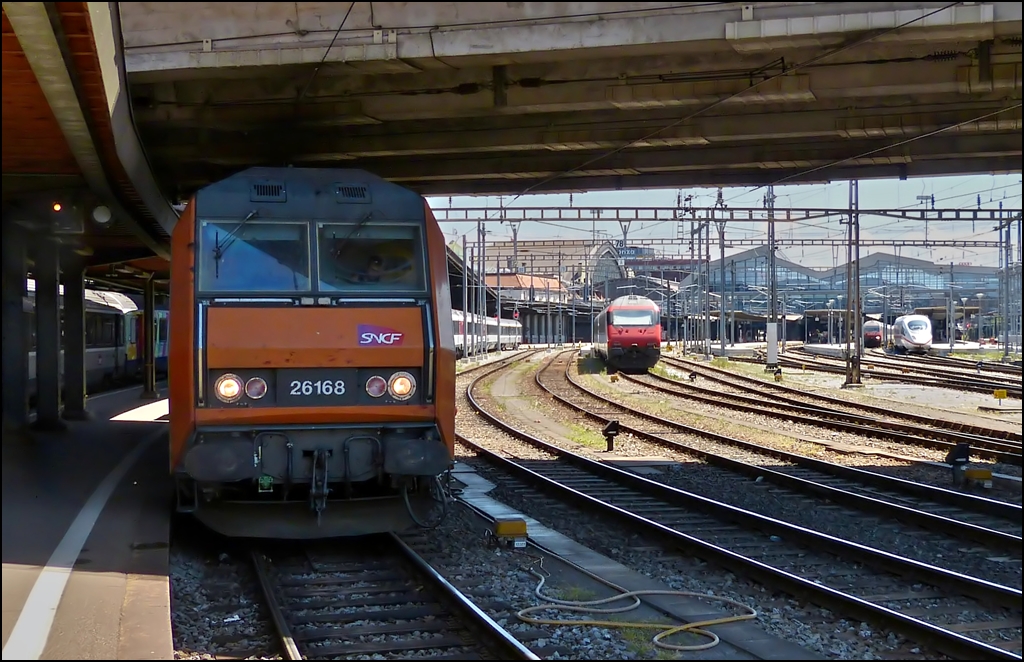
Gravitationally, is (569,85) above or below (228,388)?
above

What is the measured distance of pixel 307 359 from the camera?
6727 millimetres

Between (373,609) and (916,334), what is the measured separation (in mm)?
41823

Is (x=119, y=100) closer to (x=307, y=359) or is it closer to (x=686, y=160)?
(x=307, y=359)

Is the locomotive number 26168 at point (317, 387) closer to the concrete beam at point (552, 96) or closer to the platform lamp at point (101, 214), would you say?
the platform lamp at point (101, 214)

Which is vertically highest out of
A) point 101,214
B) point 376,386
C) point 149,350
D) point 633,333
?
point 101,214

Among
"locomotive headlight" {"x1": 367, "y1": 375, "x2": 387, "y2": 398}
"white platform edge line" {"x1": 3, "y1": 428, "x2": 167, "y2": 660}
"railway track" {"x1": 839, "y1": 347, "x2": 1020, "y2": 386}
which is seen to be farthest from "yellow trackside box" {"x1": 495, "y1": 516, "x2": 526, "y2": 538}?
"railway track" {"x1": 839, "y1": 347, "x2": 1020, "y2": 386}

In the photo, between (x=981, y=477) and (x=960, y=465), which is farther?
(x=960, y=465)

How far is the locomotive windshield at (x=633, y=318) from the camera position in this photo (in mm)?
33781

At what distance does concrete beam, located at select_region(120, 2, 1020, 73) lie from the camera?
8.24m

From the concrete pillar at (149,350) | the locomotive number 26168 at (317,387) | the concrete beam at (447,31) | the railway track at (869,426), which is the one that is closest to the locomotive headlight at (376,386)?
the locomotive number 26168 at (317,387)

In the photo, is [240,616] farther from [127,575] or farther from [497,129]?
[497,129]

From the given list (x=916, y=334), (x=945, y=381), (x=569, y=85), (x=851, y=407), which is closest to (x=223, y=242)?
(x=569, y=85)

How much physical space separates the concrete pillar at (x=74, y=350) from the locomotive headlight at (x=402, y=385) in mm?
10224

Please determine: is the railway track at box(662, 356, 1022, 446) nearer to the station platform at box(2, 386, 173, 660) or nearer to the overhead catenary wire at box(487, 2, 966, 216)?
the overhead catenary wire at box(487, 2, 966, 216)
